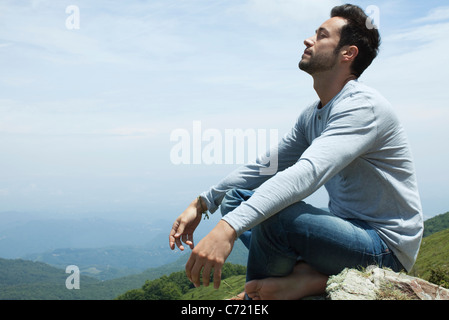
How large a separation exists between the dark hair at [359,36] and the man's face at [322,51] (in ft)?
0.26

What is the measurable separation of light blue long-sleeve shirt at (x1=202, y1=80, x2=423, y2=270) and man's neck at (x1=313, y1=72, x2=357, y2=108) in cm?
23

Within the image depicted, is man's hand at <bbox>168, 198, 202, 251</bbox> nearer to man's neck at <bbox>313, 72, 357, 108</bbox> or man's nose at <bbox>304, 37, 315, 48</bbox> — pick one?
man's neck at <bbox>313, 72, 357, 108</bbox>

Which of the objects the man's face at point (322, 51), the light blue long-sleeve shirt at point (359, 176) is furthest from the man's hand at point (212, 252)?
the man's face at point (322, 51)

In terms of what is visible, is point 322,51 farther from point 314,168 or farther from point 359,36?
point 314,168

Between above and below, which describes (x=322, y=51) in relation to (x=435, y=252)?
above

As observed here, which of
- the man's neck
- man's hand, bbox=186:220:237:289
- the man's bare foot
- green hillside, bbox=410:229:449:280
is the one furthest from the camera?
green hillside, bbox=410:229:449:280

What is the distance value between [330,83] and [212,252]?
8.75 feet

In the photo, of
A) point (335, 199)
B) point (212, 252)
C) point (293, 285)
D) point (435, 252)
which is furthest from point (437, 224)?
point (212, 252)

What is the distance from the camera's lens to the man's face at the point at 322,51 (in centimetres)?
519

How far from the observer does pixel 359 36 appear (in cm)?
529

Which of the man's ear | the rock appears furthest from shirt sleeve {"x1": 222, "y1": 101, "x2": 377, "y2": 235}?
the rock

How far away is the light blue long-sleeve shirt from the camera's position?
13.5ft
